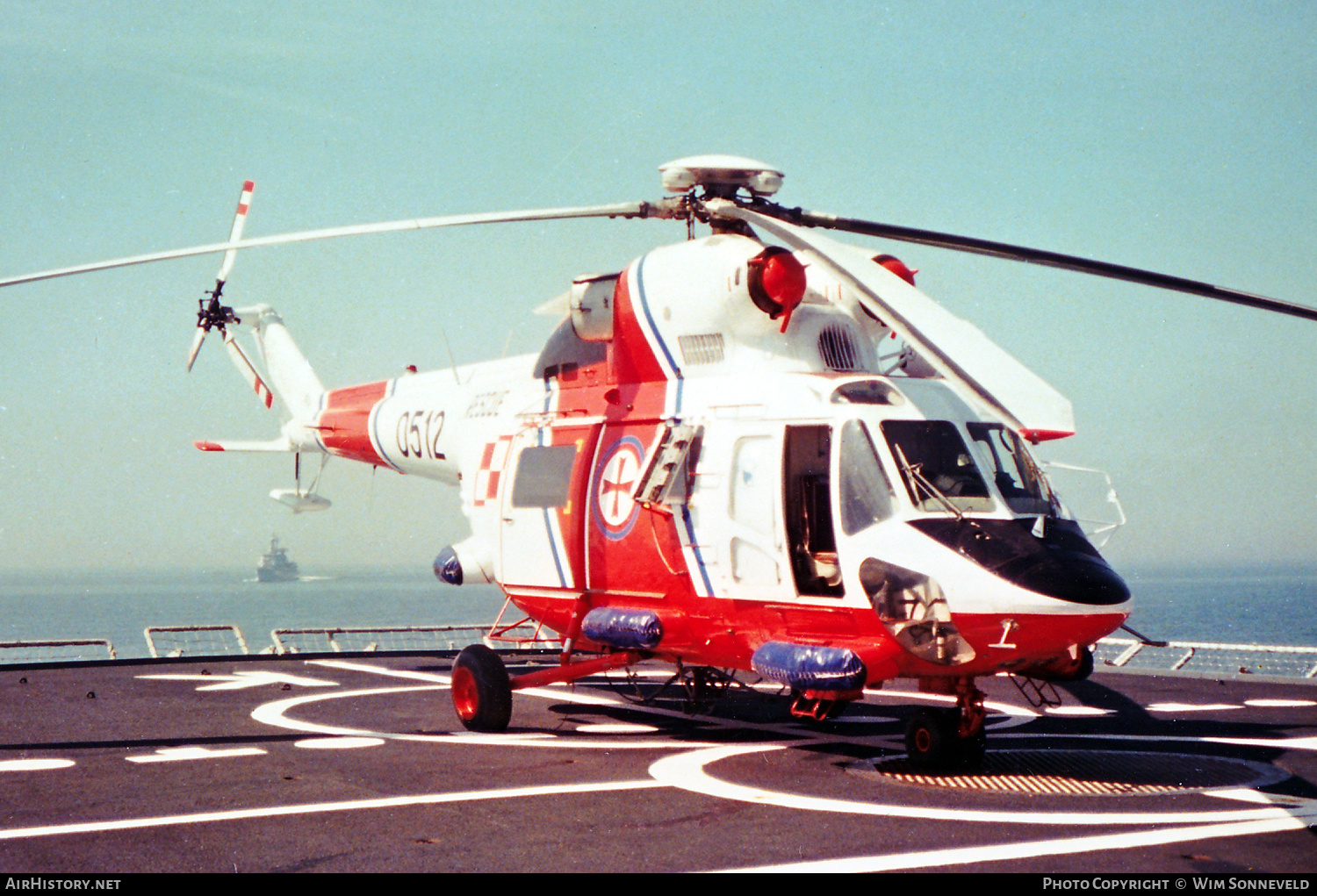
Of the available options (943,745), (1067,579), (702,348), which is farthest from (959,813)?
(702,348)

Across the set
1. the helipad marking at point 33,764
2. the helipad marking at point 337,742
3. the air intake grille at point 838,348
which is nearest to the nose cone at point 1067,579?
the air intake grille at point 838,348

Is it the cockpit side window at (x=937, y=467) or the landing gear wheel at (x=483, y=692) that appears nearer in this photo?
the cockpit side window at (x=937, y=467)

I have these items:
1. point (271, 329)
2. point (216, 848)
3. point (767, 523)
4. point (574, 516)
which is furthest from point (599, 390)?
point (271, 329)

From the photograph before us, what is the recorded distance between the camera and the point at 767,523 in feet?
36.4

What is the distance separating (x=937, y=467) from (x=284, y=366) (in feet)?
43.2

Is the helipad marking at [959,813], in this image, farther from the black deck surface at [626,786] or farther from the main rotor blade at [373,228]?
the main rotor blade at [373,228]

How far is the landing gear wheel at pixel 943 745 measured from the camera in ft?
35.1

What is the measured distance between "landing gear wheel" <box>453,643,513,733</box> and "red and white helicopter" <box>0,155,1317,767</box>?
3 cm

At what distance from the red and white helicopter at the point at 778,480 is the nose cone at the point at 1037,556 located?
21 mm

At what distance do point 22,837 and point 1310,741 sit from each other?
453 inches

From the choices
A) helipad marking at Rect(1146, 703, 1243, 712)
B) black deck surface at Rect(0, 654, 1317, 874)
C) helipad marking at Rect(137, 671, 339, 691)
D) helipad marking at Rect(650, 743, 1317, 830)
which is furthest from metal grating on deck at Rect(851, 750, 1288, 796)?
helipad marking at Rect(137, 671, 339, 691)

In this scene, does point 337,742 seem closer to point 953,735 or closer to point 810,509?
point 810,509

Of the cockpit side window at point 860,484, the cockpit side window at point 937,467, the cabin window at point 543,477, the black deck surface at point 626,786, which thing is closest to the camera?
the black deck surface at point 626,786

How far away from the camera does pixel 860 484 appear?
34.5 feet
